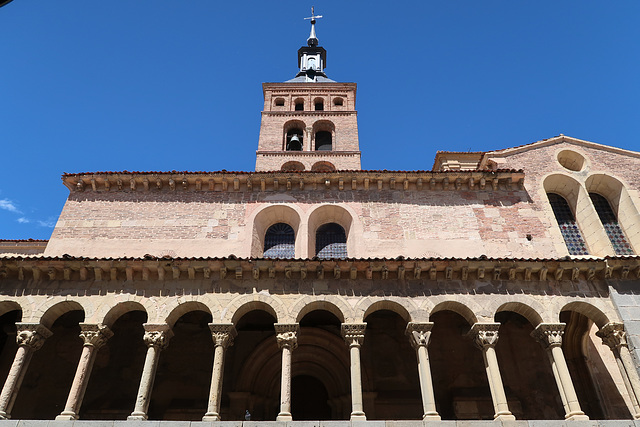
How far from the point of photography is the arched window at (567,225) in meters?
14.7

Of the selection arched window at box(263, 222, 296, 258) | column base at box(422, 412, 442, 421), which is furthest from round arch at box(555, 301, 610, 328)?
arched window at box(263, 222, 296, 258)

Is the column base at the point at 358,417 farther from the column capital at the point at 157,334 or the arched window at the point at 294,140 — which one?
the arched window at the point at 294,140

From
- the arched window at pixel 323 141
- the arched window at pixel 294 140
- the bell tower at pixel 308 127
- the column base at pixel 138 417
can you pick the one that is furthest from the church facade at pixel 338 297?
the arched window at pixel 323 141

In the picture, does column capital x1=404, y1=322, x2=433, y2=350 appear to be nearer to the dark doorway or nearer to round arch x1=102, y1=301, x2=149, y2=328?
the dark doorway

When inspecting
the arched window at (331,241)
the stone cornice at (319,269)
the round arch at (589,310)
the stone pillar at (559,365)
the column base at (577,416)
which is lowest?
the column base at (577,416)

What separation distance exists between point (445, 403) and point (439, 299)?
3.63m

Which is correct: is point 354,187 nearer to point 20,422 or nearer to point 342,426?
point 342,426

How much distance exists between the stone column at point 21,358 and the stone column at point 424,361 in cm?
955

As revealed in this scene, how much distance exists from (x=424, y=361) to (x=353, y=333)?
6.17 ft

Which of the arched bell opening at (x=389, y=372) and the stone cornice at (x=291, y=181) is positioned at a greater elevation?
the stone cornice at (x=291, y=181)

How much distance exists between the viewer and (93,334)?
11172mm

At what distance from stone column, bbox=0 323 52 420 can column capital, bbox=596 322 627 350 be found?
14.6 meters

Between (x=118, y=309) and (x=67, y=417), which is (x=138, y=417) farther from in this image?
(x=118, y=309)

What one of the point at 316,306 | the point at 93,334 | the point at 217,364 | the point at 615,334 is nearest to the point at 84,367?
the point at 93,334
